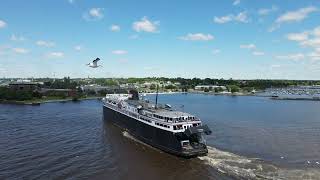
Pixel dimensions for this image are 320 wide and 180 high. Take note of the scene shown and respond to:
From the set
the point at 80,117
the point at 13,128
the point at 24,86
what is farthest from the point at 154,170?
the point at 24,86

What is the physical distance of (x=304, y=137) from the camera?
2026 inches

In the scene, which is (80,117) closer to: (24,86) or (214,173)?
(214,173)

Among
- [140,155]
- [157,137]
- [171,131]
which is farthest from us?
[157,137]

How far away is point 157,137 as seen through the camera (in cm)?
4222

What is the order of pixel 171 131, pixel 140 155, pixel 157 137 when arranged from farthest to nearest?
pixel 157 137 < pixel 140 155 < pixel 171 131

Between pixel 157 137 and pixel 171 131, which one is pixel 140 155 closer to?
pixel 157 137

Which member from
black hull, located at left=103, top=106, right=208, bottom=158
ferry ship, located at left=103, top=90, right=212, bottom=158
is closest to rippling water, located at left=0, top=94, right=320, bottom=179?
black hull, located at left=103, top=106, right=208, bottom=158

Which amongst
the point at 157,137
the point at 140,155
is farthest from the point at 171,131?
the point at 140,155

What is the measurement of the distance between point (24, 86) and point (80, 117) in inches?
3050

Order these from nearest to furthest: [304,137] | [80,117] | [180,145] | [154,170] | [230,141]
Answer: [154,170]
[180,145]
[230,141]
[304,137]
[80,117]

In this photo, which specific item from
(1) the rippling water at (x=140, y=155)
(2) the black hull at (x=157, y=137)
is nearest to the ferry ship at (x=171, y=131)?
(2) the black hull at (x=157, y=137)

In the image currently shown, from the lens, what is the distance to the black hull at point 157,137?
3841 centimetres

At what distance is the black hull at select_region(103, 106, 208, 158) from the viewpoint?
38406 mm

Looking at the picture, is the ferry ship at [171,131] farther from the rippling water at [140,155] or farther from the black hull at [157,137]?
the rippling water at [140,155]
